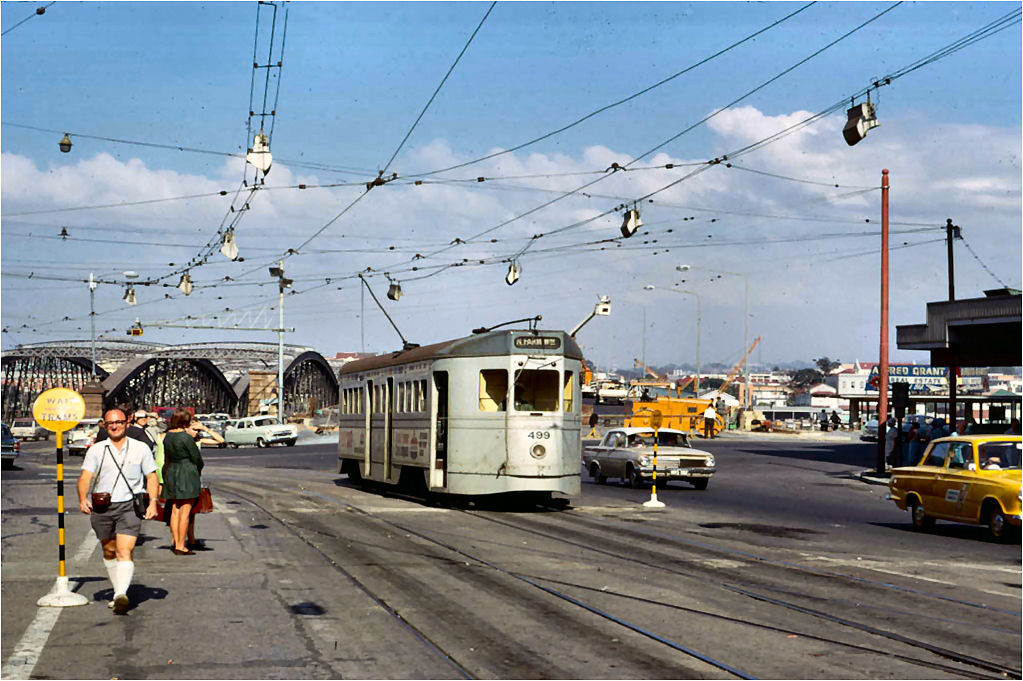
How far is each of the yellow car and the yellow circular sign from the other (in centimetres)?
1248

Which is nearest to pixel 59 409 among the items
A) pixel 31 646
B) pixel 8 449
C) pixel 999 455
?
pixel 31 646

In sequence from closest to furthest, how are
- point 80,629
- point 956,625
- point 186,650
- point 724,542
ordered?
point 186,650
point 80,629
point 956,625
point 724,542

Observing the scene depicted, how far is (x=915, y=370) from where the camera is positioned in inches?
4916

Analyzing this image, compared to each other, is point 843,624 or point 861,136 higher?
point 861,136

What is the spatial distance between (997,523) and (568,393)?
801 centimetres

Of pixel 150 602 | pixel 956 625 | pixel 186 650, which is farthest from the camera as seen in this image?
pixel 150 602

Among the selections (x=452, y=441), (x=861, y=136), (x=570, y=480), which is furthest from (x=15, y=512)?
(x=861, y=136)

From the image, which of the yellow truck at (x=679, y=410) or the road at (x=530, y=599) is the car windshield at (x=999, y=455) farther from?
the yellow truck at (x=679, y=410)

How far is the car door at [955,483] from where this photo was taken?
18.6 metres

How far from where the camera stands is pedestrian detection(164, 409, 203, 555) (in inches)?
580

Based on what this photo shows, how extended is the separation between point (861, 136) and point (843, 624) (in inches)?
393

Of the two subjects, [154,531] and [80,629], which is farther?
[154,531]

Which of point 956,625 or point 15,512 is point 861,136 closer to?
point 956,625

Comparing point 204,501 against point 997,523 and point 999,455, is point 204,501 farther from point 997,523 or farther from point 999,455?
point 999,455
